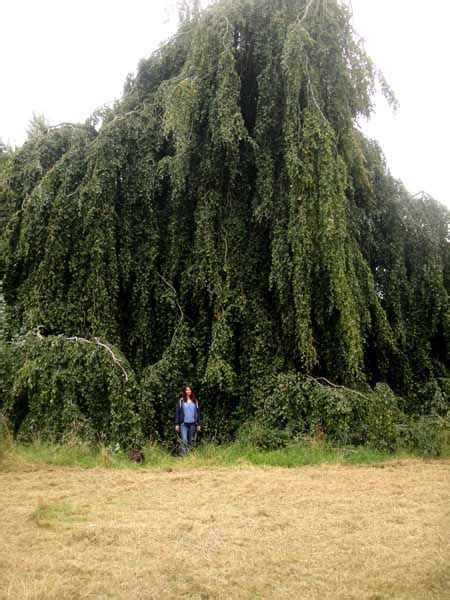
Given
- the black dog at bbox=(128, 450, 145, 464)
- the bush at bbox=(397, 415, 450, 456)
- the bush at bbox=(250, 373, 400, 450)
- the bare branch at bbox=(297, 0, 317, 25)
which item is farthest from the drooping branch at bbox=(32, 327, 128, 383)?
the bare branch at bbox=(297, 0, 317, 25)

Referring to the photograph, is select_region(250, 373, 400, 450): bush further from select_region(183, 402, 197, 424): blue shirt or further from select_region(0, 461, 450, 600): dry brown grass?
select_region(0, 461, 450, 600): dry brown grass

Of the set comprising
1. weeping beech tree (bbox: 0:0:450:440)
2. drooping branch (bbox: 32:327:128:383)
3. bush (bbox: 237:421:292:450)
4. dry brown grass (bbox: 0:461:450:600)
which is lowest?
dry brown grass (bbox: 0:461:450:600)

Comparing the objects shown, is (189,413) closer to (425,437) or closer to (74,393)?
(74,393)

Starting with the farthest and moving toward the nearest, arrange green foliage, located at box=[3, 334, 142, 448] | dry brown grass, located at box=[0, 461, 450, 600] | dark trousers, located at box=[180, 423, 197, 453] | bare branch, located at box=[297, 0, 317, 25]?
bare branch, located at box=[297, 0, 317, 25] → dark trousers, located at box=[180, 423, 197, 453] → green foliage, located at box=[3, 334, 142, 448] → dry brown grass, located at box=[0, 461, 450, 600]

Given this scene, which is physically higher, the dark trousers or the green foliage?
the green foliage

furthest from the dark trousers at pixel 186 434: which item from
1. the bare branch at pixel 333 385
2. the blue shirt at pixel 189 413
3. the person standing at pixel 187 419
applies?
the bare branch at pixel 333 385

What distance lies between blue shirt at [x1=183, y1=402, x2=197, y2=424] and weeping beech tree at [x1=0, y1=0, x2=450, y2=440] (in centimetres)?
53

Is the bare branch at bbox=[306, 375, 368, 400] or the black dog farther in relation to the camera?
the bare branch at bbox=[306, 375, 368, 400]

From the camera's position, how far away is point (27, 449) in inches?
343

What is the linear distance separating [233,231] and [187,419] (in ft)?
11.0

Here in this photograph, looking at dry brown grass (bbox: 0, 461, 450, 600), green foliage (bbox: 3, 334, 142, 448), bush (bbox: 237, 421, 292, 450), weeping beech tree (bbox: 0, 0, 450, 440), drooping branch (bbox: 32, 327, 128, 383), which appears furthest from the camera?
weeping beech tree (bbox: 0, 0, 450, 440)

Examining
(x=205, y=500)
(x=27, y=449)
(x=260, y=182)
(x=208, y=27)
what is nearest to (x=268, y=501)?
(x=205, y=500)

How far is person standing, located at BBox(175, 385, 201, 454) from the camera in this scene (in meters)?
9.69

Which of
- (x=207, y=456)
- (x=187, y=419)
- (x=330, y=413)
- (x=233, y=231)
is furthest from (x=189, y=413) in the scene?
(x=233, y=231)
